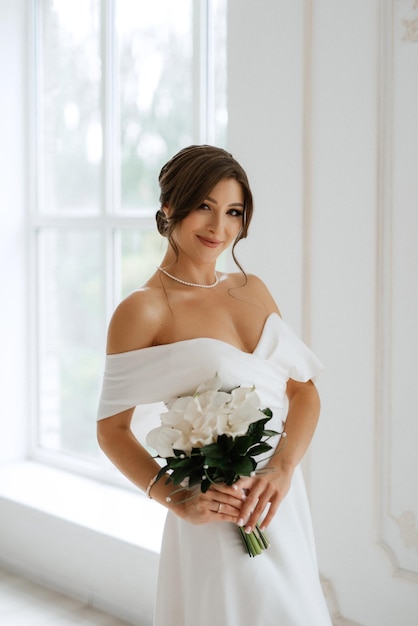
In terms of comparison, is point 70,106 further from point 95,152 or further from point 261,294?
point 261,294

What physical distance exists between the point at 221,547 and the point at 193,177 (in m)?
0.85

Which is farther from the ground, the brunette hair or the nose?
the brunette hair

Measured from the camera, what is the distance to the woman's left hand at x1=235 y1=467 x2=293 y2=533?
174 cm

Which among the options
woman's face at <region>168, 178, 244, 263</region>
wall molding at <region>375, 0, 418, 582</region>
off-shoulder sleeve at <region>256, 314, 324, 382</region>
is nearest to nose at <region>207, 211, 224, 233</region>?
woman's face at <region>168, 178, 244, 263</region>

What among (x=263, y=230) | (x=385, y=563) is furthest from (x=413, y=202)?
(x=385, y=563)

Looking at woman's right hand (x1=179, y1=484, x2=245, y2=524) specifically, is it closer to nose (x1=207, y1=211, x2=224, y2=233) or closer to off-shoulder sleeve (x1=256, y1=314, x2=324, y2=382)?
off-shoulder sleeve (x1=256, y1=314, x2=324, y2=382)

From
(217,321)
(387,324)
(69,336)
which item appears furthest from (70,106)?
(217,321)

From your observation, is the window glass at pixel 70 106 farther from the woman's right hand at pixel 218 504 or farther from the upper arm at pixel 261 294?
the woman's right hand at pixel 218 504

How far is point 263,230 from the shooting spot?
9.50 ft

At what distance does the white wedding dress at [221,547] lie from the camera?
1796 millimetres

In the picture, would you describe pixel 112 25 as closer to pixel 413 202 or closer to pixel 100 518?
pixel 413 202

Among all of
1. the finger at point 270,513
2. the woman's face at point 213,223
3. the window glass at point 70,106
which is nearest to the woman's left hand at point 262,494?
the finger at point 270,513

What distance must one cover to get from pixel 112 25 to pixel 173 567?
2.75 meters

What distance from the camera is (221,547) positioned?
1.81 meters
